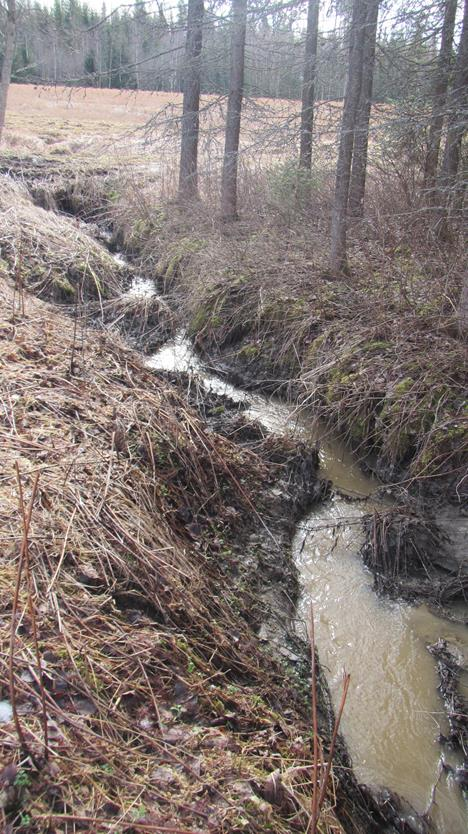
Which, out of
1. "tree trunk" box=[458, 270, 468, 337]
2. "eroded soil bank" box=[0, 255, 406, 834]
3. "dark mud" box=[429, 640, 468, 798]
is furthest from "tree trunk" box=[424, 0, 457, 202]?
"dark mud" box=[429, 640, 468, 798]

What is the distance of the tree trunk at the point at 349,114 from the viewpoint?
622cm

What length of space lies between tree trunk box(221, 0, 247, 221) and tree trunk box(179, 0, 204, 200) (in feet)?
2.65

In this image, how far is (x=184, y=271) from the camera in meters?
9.15

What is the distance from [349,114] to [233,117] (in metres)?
4.54

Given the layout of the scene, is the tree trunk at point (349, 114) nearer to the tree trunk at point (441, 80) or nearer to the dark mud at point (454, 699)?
the tree trunk at point (441, 80)

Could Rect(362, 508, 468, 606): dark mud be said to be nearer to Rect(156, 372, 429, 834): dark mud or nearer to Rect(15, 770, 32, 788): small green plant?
Rect(156, 372, 429, 834): dark mud

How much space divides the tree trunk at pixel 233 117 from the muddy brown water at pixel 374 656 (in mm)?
7454

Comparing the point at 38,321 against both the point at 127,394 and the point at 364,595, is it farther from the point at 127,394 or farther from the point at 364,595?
the point at 364,595

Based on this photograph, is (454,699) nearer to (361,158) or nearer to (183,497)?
(183,497)

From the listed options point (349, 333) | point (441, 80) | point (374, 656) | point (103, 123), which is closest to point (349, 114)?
point (441, 80)

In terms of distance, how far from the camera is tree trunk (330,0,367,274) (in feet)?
20.4

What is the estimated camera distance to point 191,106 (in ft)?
40.4

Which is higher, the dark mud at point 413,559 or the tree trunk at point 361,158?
the tree trunk at point 361,158

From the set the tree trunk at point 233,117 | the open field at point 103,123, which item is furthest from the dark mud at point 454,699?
the tree trunk at point 233,117
